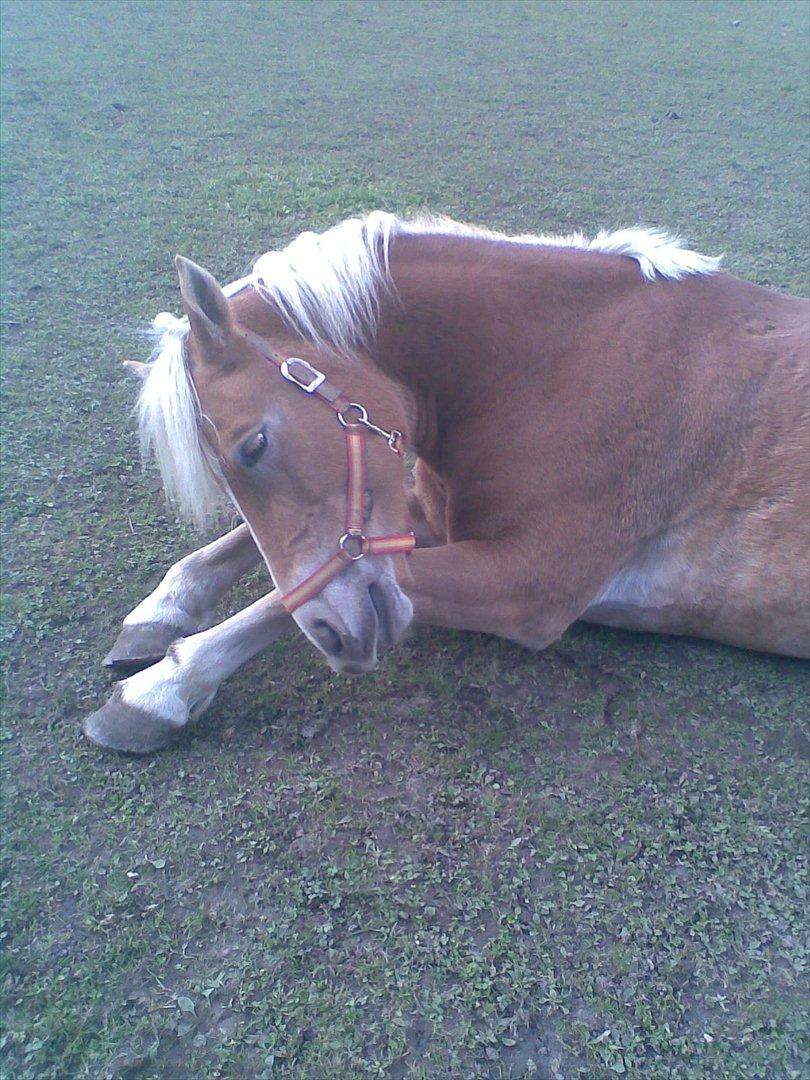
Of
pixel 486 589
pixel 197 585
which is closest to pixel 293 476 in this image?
pixel 486 589

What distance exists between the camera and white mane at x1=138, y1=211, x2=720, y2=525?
2287mm

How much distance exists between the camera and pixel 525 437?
2.75 meters

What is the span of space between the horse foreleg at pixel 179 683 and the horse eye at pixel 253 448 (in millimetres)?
757

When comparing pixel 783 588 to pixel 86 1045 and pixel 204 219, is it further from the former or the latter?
pixel 204 219

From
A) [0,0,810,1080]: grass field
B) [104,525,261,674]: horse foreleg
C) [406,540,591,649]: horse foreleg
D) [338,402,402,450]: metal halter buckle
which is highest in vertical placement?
[338,402,402,450]: metal halter buckle

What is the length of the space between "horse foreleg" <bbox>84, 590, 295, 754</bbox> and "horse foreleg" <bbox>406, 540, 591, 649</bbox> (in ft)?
1.64

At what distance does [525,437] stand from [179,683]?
139 cm

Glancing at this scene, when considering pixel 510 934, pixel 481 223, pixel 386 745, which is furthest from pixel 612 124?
pixel 510 934

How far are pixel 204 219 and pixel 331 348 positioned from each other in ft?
13.2

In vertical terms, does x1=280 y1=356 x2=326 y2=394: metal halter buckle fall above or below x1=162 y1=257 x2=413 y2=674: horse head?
above

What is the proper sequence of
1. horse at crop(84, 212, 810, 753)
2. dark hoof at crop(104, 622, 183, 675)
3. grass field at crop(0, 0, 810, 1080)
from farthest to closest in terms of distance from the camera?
dark hoof at crop(104, 622, 183, 675) → horse at crop(84, 212, 810, 753) → grass field at crop(0, 0, 810, 1080)

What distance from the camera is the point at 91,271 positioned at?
207 inches

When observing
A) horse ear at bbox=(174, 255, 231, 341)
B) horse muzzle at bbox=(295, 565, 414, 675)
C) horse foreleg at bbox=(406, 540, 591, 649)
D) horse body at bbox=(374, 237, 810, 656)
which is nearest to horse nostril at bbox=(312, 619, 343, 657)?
horse muzzle at bbox=(295, 565, 414, 675)

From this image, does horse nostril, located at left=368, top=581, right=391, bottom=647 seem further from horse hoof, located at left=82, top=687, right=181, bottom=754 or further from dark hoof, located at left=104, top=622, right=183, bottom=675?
dark hoof, located at left=104, top=622, right=183, bottom=675
